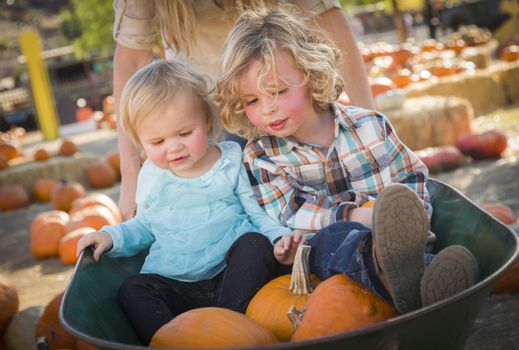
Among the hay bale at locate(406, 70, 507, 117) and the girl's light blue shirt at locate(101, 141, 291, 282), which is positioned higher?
the girl's light blue shirt at locate(101, 141, 291, 282)

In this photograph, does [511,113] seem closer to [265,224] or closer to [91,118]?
[265,224]

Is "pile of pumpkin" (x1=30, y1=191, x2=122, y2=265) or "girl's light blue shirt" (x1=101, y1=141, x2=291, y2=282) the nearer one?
"girl's light blue shirt" (x1=101, y1=141, x2=291, y2=282)

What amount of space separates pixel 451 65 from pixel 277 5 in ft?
24.6

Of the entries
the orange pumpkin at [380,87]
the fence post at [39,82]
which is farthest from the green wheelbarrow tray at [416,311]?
the fence post at [39,82]

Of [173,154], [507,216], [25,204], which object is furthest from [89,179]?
[173,154]

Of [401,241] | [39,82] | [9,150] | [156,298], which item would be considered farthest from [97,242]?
[39,82]

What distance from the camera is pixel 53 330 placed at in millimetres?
3051

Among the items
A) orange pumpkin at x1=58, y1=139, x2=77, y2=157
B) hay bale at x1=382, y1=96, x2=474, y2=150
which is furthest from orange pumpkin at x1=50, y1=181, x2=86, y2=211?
hay bale at x1=382, y1=96, x2=474, y2=150

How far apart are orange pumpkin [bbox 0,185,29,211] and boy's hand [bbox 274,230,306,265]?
20.4 ft

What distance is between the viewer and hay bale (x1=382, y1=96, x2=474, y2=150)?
709cm

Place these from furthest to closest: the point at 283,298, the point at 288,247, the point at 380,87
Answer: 1. the point at 380,87
2. the point at 288,247
3. the point at 283,298

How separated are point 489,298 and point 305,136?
1.29 meters

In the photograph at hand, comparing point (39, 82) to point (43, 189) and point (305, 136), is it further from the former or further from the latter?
point (305, 136)

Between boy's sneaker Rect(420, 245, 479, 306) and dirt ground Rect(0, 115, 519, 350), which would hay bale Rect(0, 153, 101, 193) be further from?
boy's sneaker Rect(420, 245, 479, 306)
